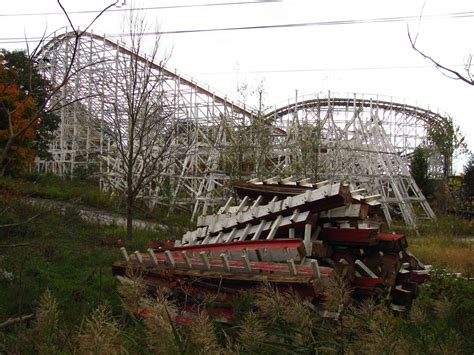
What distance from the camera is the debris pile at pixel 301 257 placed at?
4.52 meters

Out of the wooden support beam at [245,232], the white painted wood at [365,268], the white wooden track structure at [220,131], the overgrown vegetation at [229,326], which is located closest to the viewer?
the overgrown vegetation at [229,326]

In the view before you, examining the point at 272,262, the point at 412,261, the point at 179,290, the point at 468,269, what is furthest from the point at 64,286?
the point at 468,269

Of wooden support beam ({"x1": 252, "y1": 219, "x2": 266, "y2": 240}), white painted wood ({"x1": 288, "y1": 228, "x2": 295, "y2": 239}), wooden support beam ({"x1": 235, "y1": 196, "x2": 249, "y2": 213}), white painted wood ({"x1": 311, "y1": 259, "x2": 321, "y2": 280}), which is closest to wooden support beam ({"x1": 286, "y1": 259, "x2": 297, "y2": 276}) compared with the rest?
white painted wood ({"x1": 311, "y1": 259, "x2": 321, "y2": 280})

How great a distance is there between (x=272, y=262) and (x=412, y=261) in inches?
84.0

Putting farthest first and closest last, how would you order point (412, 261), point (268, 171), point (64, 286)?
1. point (268, 171)
2. point (64, 286)
3. point (412, 261)

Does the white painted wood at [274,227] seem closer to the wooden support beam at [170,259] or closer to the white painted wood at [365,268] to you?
the white painted wood at [365,268]

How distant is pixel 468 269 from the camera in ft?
26.9

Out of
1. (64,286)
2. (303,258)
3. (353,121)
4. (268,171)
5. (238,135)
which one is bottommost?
(64,286)

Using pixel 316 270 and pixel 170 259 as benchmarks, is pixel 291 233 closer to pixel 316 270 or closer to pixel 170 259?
pixel 316 270

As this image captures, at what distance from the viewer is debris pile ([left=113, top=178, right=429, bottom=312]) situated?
14.8 feet

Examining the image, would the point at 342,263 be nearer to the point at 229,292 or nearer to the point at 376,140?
the point at 229,292

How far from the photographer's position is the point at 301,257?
15.1 feet

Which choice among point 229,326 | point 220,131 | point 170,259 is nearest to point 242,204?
point 170,259

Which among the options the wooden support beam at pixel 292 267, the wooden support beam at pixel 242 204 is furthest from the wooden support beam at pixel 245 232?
the wooden support beam at pixel 292 267
